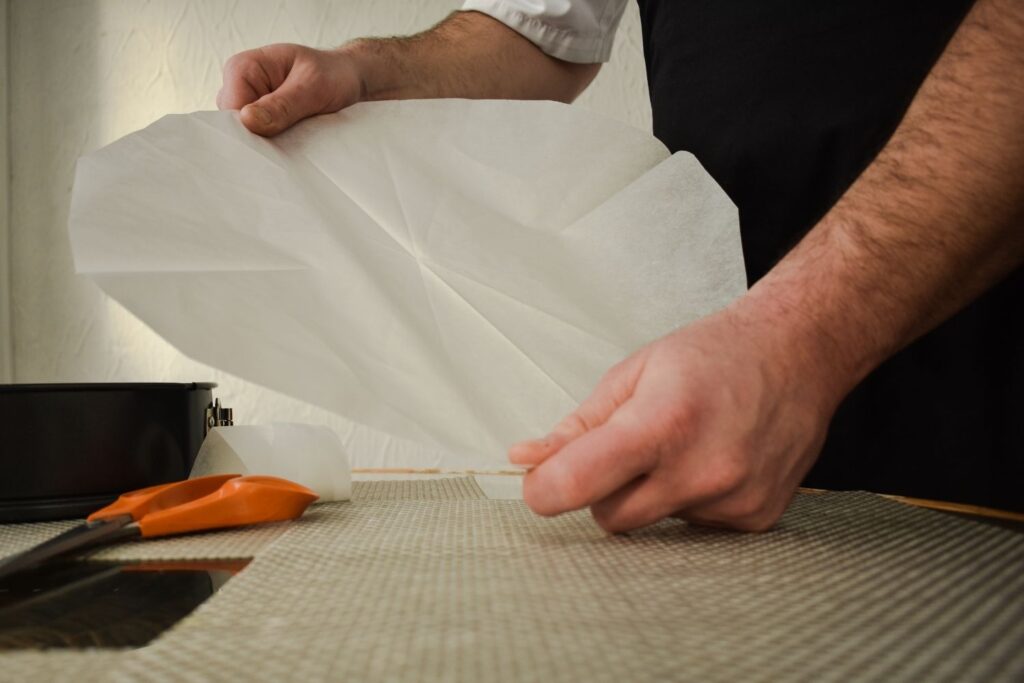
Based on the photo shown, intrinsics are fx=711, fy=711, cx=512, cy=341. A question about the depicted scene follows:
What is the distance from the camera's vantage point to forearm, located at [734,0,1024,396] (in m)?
0.33

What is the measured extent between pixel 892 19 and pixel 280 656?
66 centimetres

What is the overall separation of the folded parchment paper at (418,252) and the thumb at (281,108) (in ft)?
0.04

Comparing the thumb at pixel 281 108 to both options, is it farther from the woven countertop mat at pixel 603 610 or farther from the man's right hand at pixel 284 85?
the woven countertop mat at pixel 603 610

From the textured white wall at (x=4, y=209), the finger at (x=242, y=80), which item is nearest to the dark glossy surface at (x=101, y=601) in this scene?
the finger at (x=242, y=80)

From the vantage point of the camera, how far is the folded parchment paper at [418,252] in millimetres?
506

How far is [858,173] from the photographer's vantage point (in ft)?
1.90

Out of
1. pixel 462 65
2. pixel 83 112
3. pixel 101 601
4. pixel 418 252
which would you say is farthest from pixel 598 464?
pixel 83 112

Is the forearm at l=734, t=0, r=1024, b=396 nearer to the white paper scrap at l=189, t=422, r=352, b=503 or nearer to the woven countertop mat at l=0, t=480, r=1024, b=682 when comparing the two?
the woven countertop mat at l=0, t=480, r=1024, b=682

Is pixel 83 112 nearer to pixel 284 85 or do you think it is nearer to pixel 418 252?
pixel 284 85

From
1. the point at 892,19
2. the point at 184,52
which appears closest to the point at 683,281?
the point at 892,19

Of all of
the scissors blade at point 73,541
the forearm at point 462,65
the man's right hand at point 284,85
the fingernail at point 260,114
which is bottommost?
the scissors blade at point 73,541

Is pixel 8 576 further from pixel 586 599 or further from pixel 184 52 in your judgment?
pixel 184 52

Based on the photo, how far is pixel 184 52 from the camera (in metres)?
1.50

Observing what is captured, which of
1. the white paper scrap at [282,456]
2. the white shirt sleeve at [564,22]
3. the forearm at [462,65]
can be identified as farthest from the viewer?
the white shirt sleeve at [564,22]
